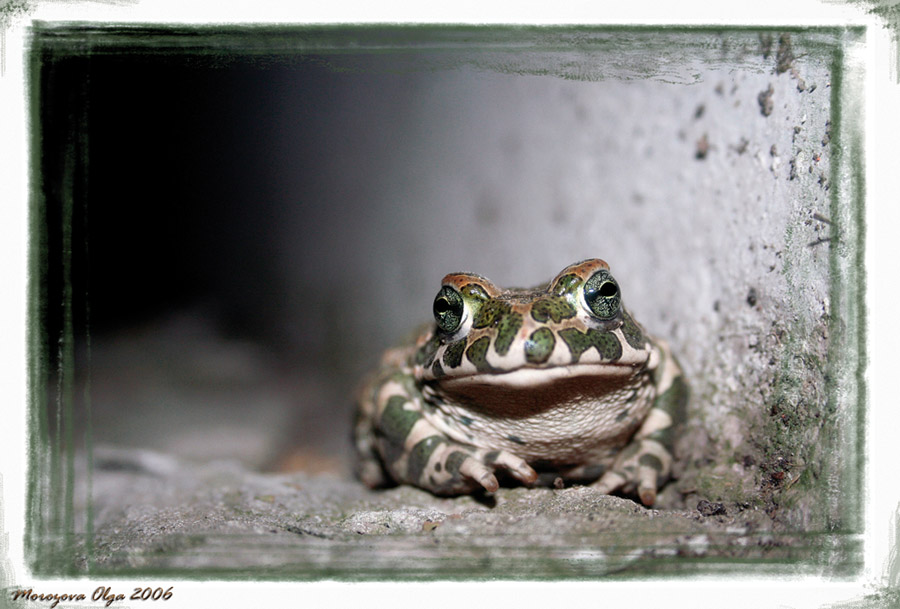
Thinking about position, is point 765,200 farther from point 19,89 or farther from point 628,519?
point 19,89

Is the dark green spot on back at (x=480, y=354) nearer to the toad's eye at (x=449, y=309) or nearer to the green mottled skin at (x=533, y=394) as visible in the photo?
the green mottled skin at (x=533, y=394)

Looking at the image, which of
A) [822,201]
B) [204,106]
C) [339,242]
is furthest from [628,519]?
[339,242]

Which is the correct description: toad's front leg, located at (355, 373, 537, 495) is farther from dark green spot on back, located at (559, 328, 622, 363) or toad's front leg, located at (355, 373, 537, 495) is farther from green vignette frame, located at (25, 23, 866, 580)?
green vignette frame, located at (25, 23, 866, 580)

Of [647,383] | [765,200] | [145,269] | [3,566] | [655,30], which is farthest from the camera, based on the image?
[145,269]

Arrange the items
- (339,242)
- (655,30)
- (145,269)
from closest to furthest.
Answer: (655,30) < (145,269) < (339,242)

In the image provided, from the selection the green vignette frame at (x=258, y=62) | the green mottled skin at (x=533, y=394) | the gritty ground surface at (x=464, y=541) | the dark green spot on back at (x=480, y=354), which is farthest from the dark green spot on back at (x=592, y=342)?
the green vignette frame at (x=258, y=62)

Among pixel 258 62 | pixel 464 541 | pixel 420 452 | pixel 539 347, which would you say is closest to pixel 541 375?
pixel 539 347

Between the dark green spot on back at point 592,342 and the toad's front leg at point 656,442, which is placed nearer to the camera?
the dark green spot on back at point 592,342
